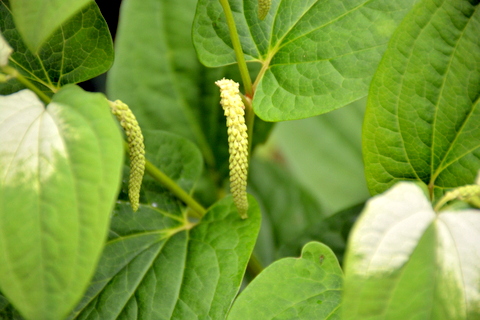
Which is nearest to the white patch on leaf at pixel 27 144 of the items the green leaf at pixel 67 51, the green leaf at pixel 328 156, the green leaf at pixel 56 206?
the green leaf at pixel 56 206

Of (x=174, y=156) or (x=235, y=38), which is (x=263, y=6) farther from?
(x=174, y=156)

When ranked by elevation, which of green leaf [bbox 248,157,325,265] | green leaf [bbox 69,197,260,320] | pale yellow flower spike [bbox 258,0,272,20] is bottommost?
green leaf [bbox 248,157,325,265]

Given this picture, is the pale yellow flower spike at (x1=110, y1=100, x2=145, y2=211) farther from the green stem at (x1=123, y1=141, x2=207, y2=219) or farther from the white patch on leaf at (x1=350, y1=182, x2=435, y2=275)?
the white patch on leaf at (x1=350, y1=182, x2=435, y2=275)

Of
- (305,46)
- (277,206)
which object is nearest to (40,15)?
(305,46)

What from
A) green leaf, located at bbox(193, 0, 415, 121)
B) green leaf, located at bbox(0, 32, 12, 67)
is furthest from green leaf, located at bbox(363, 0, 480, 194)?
green leaf, located at bbox(0, 32, 12, 67)

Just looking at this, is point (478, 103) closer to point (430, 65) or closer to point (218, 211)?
point (430, 65)

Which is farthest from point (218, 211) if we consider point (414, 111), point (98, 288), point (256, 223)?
point (414, 111)

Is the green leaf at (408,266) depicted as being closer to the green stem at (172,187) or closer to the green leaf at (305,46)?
the green leaf at (305,46)

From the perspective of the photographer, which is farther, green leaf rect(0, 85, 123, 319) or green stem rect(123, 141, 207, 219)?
green stem rect(123, 141, 207, 219)
